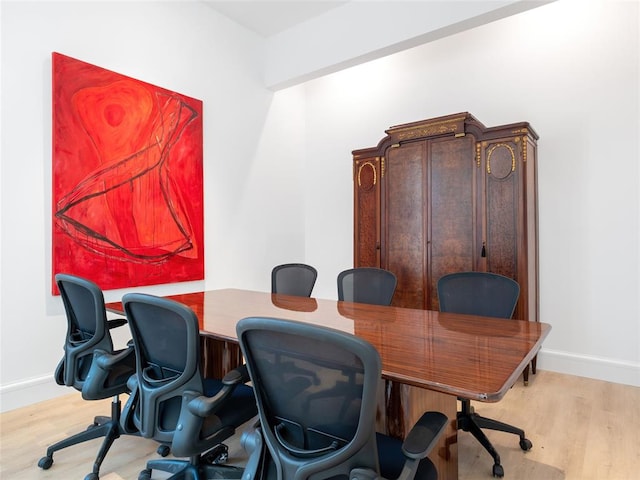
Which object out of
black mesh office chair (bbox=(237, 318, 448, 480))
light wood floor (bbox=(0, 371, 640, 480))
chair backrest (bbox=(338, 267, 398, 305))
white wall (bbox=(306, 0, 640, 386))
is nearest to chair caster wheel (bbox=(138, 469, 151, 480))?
light wood floor (bbox=(0, 371, 640, 480))

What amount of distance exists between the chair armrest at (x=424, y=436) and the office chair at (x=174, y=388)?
0.69m

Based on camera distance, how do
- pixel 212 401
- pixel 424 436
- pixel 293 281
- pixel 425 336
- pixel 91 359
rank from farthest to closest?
pixel 293 281 → pixel 91 359 → pixel 425 336 → pixel 212 401 → pixel 424 436

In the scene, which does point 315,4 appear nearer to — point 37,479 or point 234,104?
point 234,104

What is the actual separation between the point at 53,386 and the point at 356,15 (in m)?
4.22

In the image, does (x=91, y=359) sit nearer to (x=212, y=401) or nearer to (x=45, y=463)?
(x=45, y=463)

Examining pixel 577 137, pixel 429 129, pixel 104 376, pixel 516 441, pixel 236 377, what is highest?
pixel 429 129

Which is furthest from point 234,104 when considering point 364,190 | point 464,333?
point 464,333

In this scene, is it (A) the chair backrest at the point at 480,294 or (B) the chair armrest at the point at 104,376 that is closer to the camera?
(B) the chair armrest at the point at 104,376

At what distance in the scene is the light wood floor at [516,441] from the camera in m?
1.96

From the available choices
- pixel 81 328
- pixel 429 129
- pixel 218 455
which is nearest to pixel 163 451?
pixel 218 455

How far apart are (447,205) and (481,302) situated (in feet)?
4.55

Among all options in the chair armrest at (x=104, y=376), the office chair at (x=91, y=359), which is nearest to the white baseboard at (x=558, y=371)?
the office chair at (x=91, y=359)

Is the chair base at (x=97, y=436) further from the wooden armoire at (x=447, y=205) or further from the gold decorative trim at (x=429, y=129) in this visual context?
the gold decorative trim at (x=429, y=129)

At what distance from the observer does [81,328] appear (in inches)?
80.2
